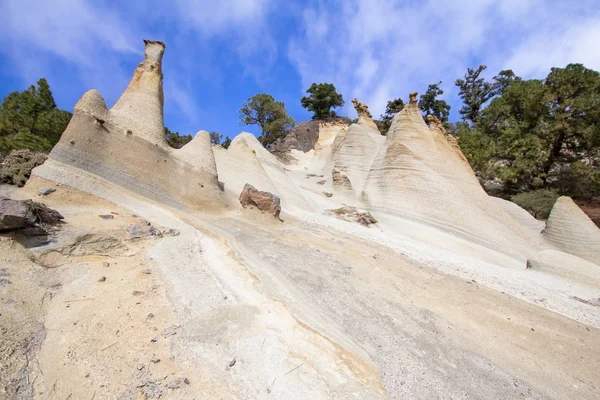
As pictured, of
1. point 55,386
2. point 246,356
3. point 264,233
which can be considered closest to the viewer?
point 55,386

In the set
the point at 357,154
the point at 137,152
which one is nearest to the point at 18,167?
the point at 137,152

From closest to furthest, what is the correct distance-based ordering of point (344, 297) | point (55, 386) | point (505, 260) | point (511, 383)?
point (55, 386) → point (511, 383) → point (344, 297) → point (505, 260)

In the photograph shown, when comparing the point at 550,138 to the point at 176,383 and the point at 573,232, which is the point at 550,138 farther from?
the point at 176,383

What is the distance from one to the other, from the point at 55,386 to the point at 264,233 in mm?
4763

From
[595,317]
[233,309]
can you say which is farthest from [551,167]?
[233,309]

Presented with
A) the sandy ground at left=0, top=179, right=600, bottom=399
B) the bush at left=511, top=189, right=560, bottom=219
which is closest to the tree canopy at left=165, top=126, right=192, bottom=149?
the sandy ground at left=0, top=179, right=600, bottom=399

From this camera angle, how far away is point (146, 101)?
8.88 meters

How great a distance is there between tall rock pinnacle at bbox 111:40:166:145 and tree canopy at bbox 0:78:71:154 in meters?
7.64

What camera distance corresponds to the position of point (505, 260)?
7922 mm

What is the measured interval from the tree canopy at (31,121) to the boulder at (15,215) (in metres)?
12.2

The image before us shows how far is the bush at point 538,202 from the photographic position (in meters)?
15.7

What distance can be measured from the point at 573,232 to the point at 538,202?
26.7 ft

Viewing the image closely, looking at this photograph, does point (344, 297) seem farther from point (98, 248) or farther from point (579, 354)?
point (98, 248)

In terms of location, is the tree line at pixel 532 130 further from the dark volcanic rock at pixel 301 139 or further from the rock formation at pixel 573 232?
the dark volcanic rock at pixel 301 139
